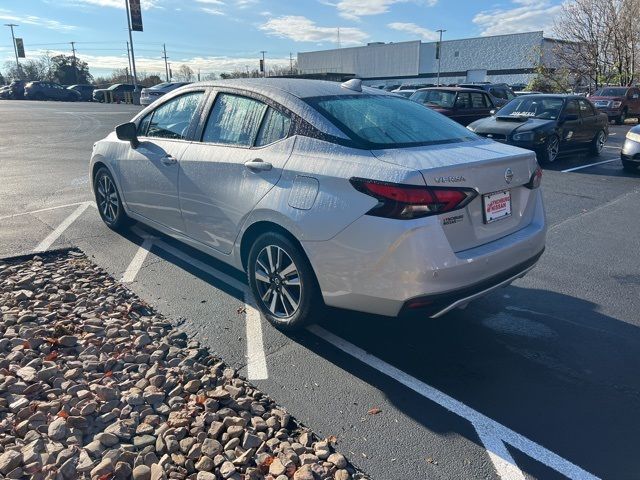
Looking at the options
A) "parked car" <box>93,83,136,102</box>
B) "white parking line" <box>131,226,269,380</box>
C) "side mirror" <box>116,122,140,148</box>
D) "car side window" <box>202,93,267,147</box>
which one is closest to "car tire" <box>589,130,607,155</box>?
"white parking line" <box>131,226,269,380</box>

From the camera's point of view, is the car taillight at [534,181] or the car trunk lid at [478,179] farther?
the car taillight at [534,181]

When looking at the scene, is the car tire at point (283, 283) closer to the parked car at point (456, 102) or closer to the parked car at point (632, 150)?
the parked car at point (632, 150)

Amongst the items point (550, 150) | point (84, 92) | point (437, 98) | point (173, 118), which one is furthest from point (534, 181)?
point (84, 92)

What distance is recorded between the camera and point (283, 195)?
326 cm

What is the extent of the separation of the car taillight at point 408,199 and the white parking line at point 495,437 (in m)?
1.04

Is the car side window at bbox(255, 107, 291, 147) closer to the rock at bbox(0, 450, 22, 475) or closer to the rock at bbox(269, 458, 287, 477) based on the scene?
the rock at bbox(269, 458, 287, 477)

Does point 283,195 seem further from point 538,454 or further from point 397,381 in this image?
point 538,454

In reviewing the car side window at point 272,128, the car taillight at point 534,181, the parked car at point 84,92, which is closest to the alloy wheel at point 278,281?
the car side window at point 272,128

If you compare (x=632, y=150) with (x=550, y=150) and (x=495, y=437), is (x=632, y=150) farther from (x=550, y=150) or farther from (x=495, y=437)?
(x=495, y=437)

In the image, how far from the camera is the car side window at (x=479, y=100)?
14597 millimetres

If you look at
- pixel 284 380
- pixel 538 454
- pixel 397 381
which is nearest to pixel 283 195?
pixel 284 380

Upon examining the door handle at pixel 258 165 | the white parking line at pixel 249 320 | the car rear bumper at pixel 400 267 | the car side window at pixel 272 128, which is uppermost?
the car side window at pixel 272 128

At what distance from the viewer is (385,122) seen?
3568 millimetres

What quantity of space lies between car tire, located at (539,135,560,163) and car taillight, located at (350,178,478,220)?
9330 millimetres
